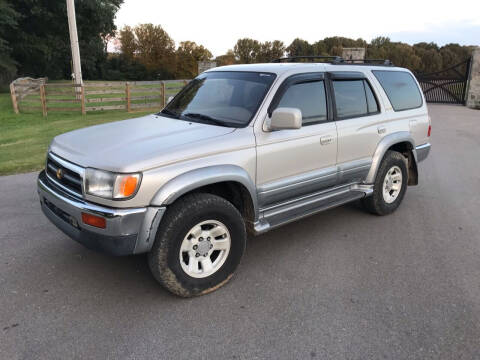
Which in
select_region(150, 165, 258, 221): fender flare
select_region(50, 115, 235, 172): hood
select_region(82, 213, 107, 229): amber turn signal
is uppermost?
select_region(50, 115, 235, 172): hood

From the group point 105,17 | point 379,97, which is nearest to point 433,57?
point 105,17

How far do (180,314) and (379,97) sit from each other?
11.4ft

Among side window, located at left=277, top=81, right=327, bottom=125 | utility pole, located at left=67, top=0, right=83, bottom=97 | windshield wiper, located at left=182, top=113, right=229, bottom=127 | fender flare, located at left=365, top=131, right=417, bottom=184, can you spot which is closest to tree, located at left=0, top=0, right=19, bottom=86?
utility pole, located at left=67, top=0, right=83, bottom=97

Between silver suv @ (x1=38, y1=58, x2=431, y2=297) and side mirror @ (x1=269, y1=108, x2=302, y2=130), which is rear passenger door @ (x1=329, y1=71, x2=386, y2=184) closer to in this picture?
silver suv @ (x1=38, y1=58, x2=431, y2=297)

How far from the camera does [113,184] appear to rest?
3002 mm

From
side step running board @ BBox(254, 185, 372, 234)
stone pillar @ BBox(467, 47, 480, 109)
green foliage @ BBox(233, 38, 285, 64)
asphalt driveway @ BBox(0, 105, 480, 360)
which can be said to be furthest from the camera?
green foliage @ BBox(233, 38, 285, 64)

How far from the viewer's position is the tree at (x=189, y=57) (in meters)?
54.3

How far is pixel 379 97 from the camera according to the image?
5.02m

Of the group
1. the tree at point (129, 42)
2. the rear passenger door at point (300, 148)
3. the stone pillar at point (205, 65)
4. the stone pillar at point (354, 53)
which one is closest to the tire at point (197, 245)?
the rear passenger door at point (300, 148)

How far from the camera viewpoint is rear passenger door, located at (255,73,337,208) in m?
3.79

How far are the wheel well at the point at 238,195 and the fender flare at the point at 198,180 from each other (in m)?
0.09

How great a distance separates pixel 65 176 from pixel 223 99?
1688 millimetres

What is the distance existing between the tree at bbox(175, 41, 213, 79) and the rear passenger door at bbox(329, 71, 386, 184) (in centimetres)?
5070

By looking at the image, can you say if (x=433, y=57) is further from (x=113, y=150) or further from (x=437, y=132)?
(x=113, y=150)
